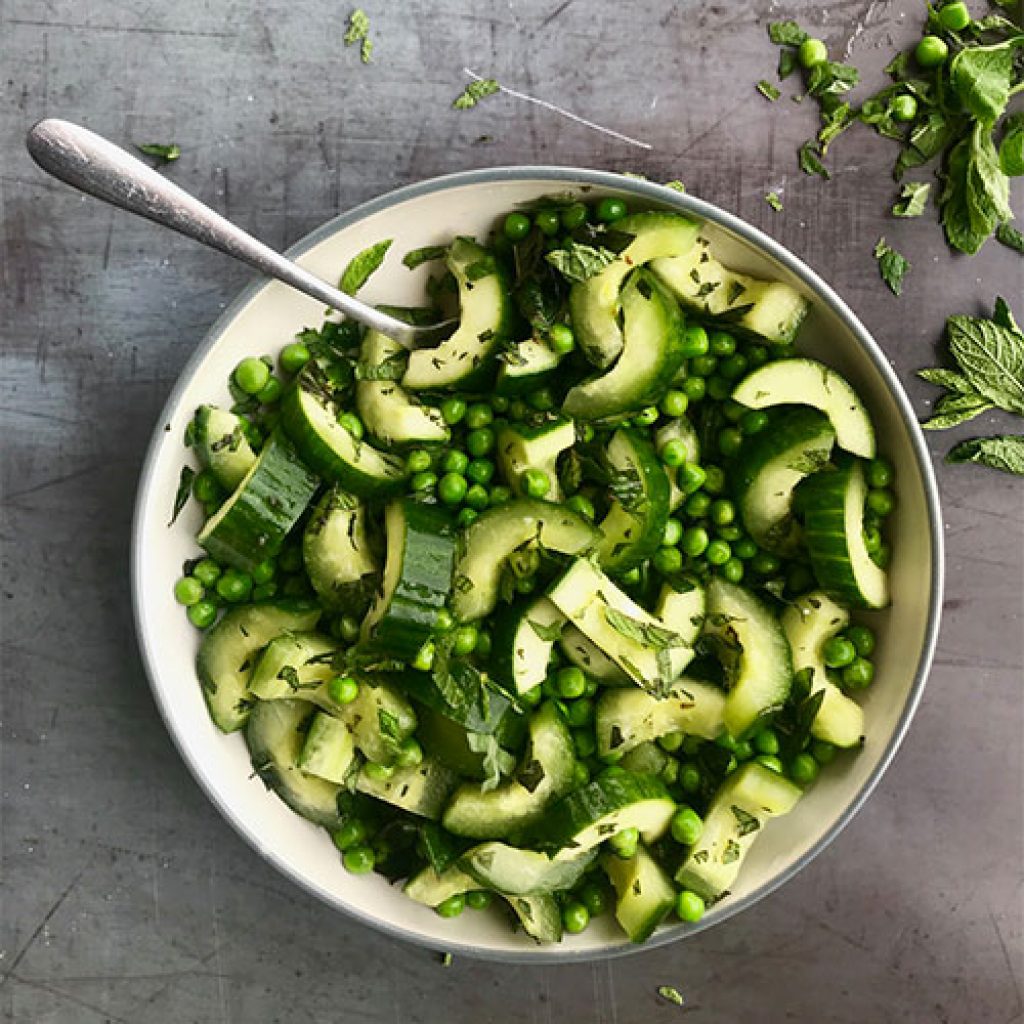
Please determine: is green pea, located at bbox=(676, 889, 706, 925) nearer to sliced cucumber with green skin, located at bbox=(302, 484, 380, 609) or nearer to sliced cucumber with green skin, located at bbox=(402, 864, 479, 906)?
sliced cucumber with green skin, located at bbox=(402, 864, 479, 906)

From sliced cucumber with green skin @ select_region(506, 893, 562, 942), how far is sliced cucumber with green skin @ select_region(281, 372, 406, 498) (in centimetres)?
104

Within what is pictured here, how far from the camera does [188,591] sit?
2711 millimetres

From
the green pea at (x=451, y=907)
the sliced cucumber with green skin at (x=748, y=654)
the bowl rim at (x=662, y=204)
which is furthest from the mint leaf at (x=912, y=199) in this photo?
the green pea at (x=451, y=907)

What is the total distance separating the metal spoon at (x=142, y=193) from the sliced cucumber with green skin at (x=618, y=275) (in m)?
0.52

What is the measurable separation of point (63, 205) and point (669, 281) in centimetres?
156

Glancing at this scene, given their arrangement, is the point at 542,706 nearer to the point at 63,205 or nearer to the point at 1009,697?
the point at 1009,697

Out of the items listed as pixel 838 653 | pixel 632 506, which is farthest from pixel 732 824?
pixel 632 506

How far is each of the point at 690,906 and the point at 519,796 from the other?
0.51m

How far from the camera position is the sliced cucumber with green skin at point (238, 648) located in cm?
268

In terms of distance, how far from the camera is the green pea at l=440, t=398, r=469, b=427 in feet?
8.84

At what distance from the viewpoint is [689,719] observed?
108 inches

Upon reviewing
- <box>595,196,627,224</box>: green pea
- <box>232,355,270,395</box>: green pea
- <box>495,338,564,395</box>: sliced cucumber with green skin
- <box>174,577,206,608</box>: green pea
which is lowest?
<box>174,577,206,608</box>: green pea

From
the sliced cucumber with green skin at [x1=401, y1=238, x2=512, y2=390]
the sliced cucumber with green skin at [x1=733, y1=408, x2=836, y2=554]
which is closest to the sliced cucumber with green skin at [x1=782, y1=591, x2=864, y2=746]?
the sliced cucumber with green skin at [x1=733, y1=408, x2=836, y2=554]

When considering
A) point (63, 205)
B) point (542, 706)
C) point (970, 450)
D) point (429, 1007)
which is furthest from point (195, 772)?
point (970, 450)
